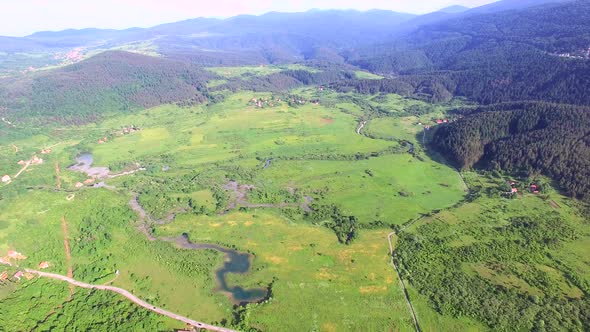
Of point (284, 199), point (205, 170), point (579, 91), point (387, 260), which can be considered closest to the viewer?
point (387, 260)

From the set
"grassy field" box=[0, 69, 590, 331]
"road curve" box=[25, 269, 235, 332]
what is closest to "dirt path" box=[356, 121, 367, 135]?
"grassy field" box=[0, 69, 590, 331]

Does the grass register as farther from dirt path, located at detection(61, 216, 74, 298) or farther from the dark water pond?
dirt path, located at detection(61, 216, 74, 298)

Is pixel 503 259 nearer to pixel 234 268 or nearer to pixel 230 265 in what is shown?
pixel 234 268

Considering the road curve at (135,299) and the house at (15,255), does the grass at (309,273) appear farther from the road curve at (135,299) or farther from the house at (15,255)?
Result: the house at (15,255)

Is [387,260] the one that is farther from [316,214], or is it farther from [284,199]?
[284,199]

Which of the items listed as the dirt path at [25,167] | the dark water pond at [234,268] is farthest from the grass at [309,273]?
the dirt path at [25,167]

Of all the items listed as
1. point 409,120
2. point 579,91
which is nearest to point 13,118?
point 409,120
